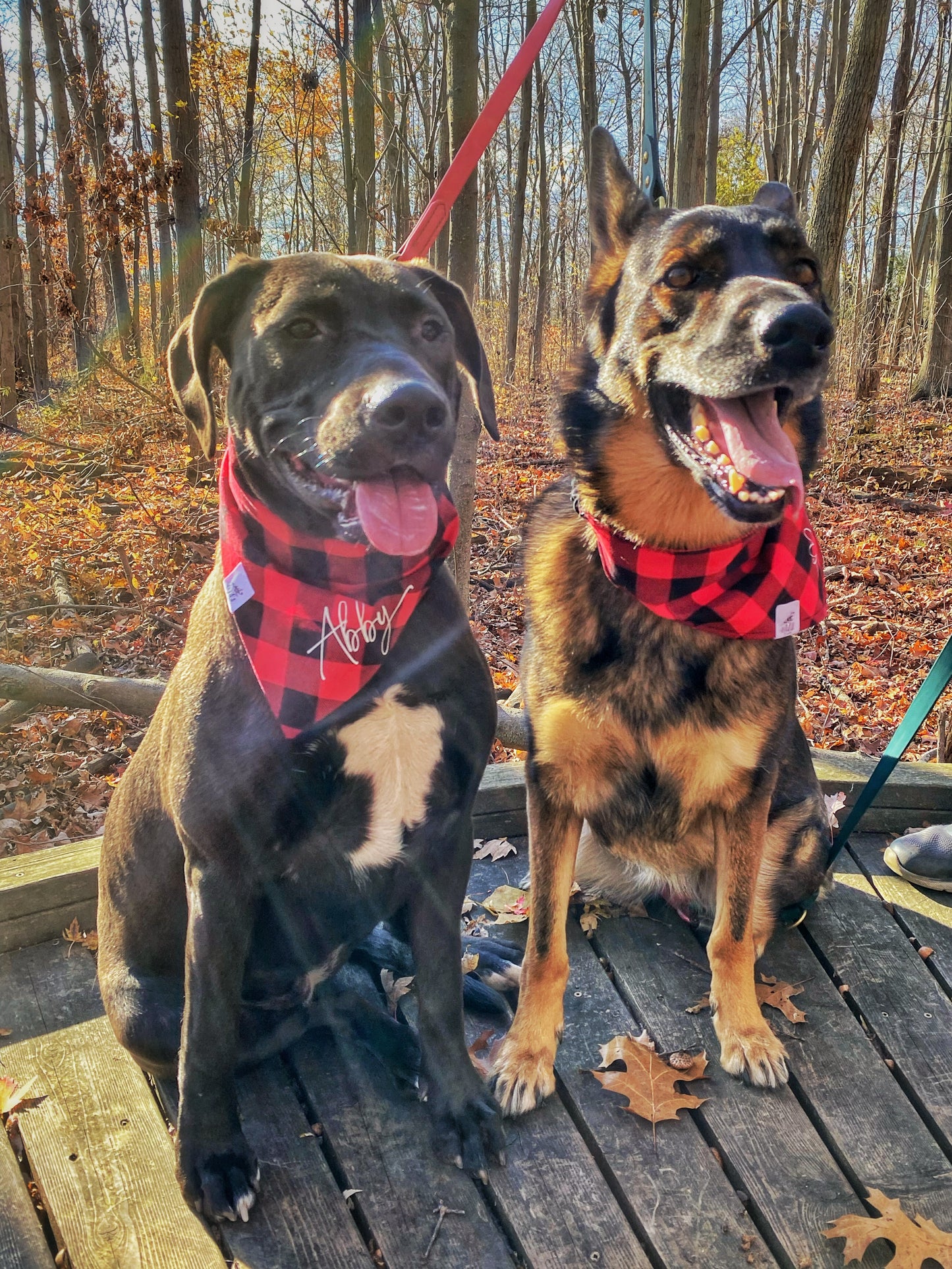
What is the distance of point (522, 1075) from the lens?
228 centimetres

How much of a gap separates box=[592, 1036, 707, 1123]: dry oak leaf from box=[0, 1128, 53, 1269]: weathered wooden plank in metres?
1.27

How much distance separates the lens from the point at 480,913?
2.98 metres

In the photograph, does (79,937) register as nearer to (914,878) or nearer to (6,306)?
(914,878)

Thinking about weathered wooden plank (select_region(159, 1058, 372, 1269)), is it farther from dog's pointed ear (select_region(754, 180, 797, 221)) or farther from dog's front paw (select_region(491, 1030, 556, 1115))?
dog's pointed ear (select_region(754, 180, 797, 221))

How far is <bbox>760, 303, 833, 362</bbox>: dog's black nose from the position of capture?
79.3 inches

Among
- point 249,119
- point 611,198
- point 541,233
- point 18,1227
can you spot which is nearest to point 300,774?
point 18,1227

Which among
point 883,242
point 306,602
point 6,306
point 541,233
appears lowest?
point 6,306

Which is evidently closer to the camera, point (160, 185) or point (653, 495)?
point (653, 495)

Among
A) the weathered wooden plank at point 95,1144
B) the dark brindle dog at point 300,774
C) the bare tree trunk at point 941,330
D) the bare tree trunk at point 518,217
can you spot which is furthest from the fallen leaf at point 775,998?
the bare tree trunk at point 518,217

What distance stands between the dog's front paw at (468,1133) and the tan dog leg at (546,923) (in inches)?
Result: 9.0

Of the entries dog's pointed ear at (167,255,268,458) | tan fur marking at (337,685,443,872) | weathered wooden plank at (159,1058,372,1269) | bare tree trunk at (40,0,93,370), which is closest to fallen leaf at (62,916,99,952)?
weathered wooden plank at (159,1058,372,1269)

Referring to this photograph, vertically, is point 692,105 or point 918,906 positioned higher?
point 692,105

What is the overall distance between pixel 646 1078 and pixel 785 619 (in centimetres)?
119

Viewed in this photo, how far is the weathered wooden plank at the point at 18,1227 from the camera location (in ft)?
6.13
